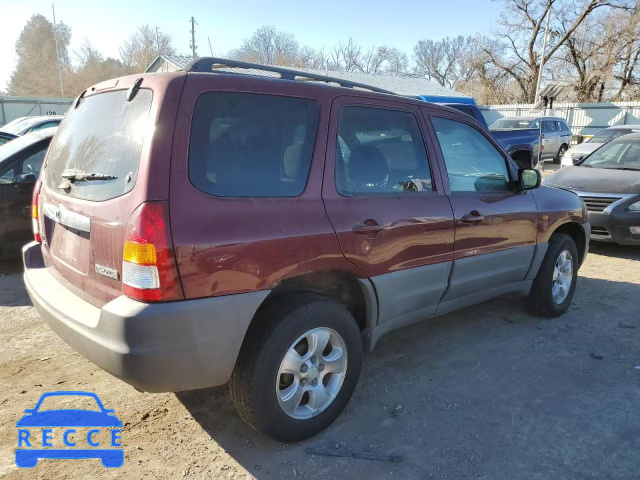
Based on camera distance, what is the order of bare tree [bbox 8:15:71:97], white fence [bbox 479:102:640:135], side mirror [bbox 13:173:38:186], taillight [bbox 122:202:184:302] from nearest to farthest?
taillight [bbox 122:202:184:302] → side mirror [bbox 13:173:38:186] → white fence [bbox 479:102:640:135] → bare tree [bbox 8:15:71:97]

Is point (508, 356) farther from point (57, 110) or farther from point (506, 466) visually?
point (57, 110)

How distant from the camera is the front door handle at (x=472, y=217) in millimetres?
3393

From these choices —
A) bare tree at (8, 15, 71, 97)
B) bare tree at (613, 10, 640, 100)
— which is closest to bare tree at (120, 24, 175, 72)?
bare tree at (8, 15, 71, 97)

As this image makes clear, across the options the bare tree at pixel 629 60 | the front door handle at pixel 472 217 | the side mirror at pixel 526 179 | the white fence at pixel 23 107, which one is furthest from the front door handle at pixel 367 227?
the bare tree at pixel 629 60

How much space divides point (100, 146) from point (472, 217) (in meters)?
2.47

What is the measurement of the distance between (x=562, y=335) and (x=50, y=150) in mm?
4227

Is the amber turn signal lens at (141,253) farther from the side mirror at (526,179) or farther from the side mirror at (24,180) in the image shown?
the side mirror at (24,180)

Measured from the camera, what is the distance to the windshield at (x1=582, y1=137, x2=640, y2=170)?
7.46m

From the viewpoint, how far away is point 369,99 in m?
2.98

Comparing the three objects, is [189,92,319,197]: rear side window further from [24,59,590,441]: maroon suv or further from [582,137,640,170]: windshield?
[582,137,640,170]: windshield

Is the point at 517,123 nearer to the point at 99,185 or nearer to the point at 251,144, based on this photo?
the point at 251,144

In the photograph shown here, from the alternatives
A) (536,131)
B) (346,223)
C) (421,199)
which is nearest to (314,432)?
(346,223)

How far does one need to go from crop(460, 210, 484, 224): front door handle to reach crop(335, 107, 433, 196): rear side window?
1.22 ft

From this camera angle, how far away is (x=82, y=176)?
249cm
